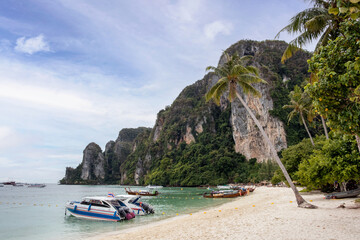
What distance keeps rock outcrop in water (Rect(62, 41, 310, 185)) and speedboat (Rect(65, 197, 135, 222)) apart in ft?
209

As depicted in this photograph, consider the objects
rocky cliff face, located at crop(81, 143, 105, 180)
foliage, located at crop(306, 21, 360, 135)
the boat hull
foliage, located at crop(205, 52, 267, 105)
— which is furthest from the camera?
rocky cliff face, located at crop(81, 143, 105, 180)

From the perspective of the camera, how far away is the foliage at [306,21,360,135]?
6414 mm

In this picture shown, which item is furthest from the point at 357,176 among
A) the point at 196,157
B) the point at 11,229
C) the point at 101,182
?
the point at 101,182

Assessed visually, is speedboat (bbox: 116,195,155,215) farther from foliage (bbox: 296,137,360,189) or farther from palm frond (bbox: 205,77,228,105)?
foliage (bbox: 296,137,360,189)

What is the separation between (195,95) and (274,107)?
7257 centimetres

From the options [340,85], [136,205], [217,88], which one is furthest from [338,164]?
[136,205]

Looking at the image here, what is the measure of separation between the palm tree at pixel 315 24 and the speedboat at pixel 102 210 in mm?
15237

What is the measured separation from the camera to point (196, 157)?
318ft

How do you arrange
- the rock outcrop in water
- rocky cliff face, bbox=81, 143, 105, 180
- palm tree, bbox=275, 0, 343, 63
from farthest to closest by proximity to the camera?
rocky cliff face, bbox=81, 143, 105, 180, the rock outcrop in water, palm tree, bbox=275, 0, 343, 63

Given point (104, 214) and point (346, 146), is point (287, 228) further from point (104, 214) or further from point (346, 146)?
point (104, 214)

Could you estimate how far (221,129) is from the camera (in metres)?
101

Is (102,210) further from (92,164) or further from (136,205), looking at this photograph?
(92,164)

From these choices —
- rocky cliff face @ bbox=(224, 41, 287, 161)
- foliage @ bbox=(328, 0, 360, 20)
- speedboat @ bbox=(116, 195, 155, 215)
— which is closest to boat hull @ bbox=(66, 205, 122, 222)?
speedboat @ bbox=(116, 195, 155, 215)

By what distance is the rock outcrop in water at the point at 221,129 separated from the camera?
249 feet
